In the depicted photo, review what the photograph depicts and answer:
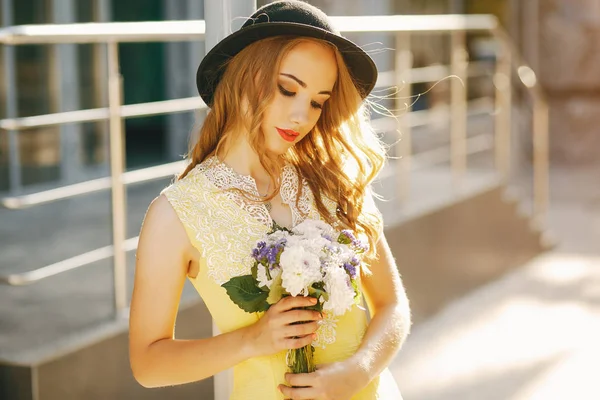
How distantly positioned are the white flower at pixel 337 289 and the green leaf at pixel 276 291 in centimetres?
9

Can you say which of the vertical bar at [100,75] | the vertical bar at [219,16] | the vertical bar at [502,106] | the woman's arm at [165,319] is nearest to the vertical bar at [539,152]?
the vertical bar at [502,106]

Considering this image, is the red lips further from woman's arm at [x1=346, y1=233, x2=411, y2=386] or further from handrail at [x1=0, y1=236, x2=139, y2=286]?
handrail at [x1=0, y1=236, x2=139, y2=286]

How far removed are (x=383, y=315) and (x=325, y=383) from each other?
0.97 feet

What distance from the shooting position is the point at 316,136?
2.31 meters

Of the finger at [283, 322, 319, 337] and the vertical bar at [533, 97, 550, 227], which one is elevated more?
the finger at [283, 322, 319, 337]

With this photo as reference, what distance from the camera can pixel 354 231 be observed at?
2.21 metres

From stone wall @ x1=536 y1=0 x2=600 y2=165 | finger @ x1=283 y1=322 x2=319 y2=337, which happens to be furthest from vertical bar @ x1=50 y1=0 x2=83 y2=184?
stone wall @ x1=536 y1=0 x2=600 y2=165

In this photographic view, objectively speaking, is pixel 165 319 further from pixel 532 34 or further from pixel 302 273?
pixel 532 34

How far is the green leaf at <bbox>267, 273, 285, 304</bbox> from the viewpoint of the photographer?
1.95m

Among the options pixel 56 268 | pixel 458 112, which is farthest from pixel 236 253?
pixel 458 112

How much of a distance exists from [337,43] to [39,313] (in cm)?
223

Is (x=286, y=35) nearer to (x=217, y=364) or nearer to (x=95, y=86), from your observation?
(x=217, y=364)

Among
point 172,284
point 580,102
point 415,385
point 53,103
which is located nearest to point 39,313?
point 415,385

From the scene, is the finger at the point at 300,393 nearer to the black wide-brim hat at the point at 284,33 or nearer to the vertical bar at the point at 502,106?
the black wide-brim hat at the point at 284,33
